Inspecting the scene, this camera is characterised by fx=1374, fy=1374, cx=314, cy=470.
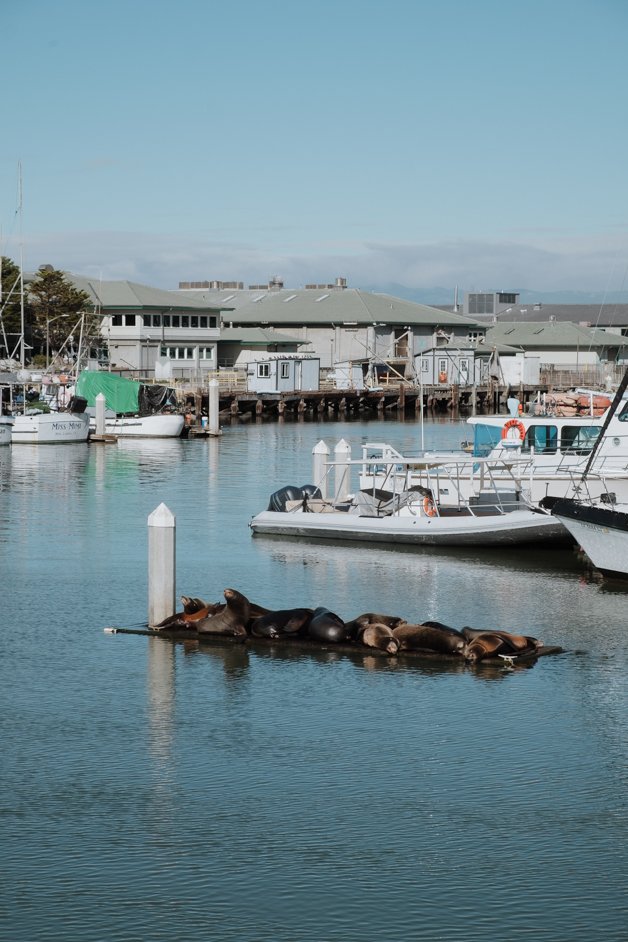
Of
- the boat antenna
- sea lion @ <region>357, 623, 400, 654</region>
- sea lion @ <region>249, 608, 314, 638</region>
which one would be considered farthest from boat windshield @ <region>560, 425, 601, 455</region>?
sea lion @ <region>357, 623, 400, 654</region>

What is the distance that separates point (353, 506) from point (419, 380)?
75.9 meters

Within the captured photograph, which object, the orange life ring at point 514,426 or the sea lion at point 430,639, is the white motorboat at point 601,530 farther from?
the orange life ring at point 514,426

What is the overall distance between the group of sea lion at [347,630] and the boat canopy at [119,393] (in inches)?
2079

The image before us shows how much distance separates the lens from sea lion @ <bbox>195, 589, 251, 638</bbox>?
22734mm

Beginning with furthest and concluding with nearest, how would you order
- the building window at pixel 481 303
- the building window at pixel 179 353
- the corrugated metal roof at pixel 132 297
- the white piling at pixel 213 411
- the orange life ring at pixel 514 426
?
the building window at pixel 481 303 → the building window at pixel 179 353 → the corrugated metal roof at pixel 132 297 → the white piling at pixel 213 411 → the orange life ring at pixel 514 426

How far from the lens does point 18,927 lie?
40.9ft

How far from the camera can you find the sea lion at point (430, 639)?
21.4m

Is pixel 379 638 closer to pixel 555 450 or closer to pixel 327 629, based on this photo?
pixel 327 629

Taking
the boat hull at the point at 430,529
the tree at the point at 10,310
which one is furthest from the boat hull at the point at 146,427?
the boat hull at the point at 430,529

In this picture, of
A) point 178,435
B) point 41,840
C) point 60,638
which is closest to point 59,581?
point 60,638

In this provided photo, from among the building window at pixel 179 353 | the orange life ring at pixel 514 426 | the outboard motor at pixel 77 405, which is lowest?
the orange life ring at pixel 514 426

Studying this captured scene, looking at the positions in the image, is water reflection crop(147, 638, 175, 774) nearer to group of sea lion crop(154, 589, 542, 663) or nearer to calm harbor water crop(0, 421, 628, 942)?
calm harbor water crop(0, 421, 628, 942)

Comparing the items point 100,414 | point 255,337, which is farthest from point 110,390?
point 255,337

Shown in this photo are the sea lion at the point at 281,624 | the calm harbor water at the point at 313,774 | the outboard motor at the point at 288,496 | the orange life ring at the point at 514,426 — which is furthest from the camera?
the orange life ring at the point at 514,426
